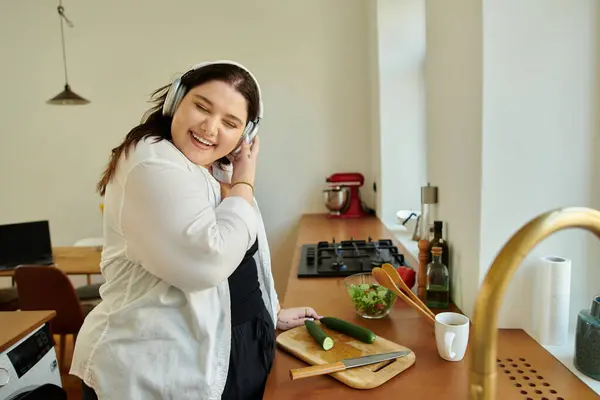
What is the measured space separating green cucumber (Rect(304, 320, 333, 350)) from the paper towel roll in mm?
506

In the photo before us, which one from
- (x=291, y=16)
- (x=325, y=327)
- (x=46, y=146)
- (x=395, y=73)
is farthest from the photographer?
(x=46, y=146)

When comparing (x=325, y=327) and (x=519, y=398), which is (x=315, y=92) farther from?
(x=519, y=398)

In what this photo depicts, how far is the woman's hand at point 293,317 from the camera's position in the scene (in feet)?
3.98

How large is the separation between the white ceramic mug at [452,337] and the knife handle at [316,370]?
9.3 inches

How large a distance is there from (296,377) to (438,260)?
23.7 inches

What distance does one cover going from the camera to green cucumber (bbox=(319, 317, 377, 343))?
1.07m

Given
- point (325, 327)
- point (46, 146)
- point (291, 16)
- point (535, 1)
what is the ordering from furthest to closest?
point (46, 146) → point (291, 16) → point (325, 327) → point (535, 1)

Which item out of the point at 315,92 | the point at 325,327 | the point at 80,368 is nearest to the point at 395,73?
the point at 315,92

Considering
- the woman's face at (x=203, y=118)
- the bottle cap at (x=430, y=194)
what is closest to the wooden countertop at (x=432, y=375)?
the bottle cap at (x=430, y=194)

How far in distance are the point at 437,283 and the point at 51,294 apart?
1.95 metres

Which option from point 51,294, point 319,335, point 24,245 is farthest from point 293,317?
point 24,245

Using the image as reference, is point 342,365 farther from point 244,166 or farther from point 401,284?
point 244,166

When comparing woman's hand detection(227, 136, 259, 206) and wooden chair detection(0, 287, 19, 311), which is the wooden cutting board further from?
wooden chair detection(0, 287, 19, 311)

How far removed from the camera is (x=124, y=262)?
93 cm
